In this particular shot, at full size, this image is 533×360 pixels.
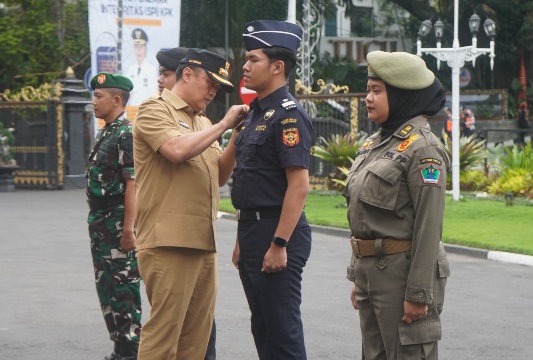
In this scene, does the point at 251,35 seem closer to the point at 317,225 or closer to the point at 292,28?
the point at 292,28

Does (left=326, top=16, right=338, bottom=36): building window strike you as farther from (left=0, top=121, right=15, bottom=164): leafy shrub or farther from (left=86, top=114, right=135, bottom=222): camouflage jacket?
(left=86, top=114, right=135, bottom=222): camouflage jacket

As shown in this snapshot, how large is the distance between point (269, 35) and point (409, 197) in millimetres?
1245

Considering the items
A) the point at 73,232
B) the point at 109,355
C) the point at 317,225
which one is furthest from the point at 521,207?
the point at 109,355

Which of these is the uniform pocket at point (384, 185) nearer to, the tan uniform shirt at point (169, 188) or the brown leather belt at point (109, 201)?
the tan uniform shirt at point (169, 188)

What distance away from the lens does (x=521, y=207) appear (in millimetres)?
20094

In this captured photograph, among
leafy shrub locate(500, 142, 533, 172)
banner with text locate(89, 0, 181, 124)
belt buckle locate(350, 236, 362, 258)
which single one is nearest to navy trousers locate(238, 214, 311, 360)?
belt buckle locate(350, 236, 362, 258)

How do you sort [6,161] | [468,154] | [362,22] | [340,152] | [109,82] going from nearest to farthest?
[109,82] → [340,152] → [468,154] → [6,161] → [362,22]

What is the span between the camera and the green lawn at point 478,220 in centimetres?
1526

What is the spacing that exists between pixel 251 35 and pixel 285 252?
1.10 metres

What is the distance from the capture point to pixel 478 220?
18.2 meters

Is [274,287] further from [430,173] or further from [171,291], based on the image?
[430,173]

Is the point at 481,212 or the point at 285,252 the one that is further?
the point at 481,212

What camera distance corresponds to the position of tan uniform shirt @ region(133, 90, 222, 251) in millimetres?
5977

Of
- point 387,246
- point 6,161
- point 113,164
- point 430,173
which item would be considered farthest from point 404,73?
point 6,161
